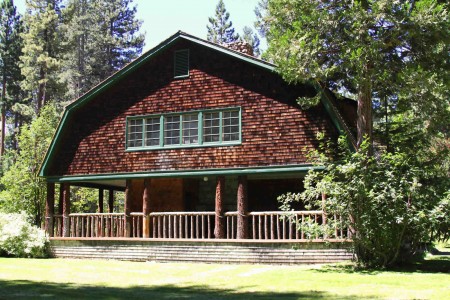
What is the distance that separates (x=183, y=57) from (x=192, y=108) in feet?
6.43

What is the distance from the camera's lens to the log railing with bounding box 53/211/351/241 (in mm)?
15609

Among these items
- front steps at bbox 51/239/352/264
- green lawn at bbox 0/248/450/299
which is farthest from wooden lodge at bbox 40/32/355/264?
green lawn at bbox 0/248/450/299

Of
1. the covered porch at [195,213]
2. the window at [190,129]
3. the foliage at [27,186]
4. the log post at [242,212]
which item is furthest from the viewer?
the foliage at [27,186]

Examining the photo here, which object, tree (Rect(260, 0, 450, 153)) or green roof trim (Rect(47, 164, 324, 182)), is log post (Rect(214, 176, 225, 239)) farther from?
tree (Rect(260, 0, 450, 153))

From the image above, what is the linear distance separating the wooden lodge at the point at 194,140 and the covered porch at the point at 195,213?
4 centimetres

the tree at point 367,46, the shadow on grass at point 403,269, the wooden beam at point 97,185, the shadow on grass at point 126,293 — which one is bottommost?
the shadow on grass at point 403,269

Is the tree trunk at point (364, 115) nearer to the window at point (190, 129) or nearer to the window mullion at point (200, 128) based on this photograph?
the window mullion at point (200, 128)

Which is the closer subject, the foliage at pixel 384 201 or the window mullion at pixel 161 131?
the foliage at pixel 384 201

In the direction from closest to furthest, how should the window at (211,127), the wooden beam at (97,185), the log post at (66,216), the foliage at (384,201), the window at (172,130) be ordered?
1. the foliage at (384,201)
2. the window at (211,127)
3. the window at (172,130)
4. the log post at (66,216)
5. the wooden beam at (97,185)

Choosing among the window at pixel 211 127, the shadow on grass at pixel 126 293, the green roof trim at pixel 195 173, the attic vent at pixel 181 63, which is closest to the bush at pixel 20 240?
the green roof trim at pixel 195 173

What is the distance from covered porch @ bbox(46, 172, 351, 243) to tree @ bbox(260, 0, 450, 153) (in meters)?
4.09

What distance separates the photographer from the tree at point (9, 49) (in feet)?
176

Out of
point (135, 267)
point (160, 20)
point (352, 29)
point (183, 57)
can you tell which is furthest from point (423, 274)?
point (160, 20)

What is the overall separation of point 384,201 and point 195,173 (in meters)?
6.75
